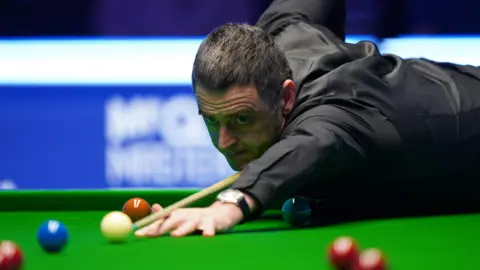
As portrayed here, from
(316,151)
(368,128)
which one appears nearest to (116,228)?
(316,151)

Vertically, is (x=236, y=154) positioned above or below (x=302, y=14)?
below

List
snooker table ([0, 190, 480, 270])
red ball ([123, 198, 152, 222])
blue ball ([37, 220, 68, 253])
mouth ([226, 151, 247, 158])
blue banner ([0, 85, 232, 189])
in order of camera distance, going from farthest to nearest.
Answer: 1. blue banner ([0, 85, 232, 189])
2. red ball ([123, 198, 152, 222])
3. mouth ([226, 151, 247, 158])
4. blue ball ([37, 220, 68, 253])
5. snooker table ([0, 190, 480, 270])

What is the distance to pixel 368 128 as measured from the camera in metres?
3.15

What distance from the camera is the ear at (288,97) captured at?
3207mm

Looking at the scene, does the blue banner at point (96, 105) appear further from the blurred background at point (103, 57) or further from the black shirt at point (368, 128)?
the black shirt at point (368, 128)

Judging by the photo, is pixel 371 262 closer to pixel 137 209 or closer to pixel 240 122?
pixel 240 122

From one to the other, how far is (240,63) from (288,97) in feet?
0.91

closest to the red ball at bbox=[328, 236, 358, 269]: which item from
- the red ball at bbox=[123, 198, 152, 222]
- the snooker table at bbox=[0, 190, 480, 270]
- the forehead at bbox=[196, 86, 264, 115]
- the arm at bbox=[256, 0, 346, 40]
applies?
the snooker table at bbox=[0, 190, 480, 270]

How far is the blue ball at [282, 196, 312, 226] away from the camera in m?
3.21

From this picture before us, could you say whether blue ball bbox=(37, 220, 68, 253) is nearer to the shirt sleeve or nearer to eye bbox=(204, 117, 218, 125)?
the shirt sleeve

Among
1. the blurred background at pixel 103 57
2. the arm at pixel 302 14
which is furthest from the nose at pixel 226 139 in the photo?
the blurred background at pixel 103 57

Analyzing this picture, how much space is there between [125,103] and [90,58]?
460mm

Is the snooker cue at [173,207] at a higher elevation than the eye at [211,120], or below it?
below

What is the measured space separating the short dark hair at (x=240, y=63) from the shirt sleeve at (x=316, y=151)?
0.17 meters
